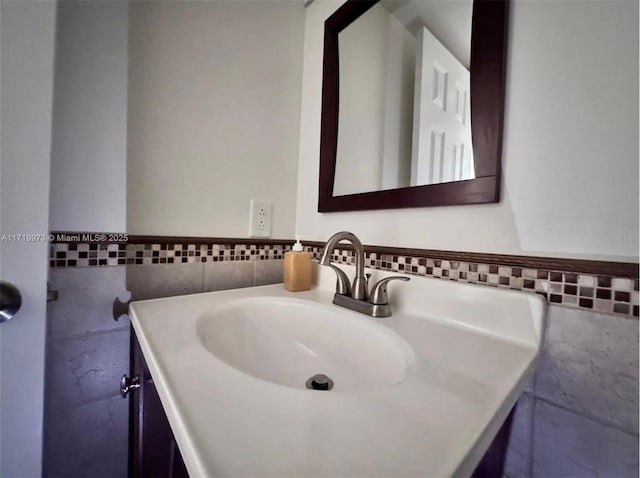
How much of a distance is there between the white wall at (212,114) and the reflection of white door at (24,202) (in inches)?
8.6

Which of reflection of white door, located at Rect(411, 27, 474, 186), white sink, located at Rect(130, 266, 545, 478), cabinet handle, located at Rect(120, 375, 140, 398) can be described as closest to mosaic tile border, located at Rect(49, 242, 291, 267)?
white sink, located at Rect(130, 266, 545, 478)

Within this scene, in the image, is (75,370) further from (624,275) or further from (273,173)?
(624,275)

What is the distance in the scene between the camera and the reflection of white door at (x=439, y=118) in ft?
1.87

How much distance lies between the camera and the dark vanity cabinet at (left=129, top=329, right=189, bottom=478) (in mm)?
365

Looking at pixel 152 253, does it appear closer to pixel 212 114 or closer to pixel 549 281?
pixel 212 114

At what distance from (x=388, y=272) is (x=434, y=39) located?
0.63 m

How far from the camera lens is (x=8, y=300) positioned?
→ 15.8 inches

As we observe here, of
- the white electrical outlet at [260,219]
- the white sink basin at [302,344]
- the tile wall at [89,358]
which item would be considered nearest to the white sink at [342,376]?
the white sink basin at [302,344]

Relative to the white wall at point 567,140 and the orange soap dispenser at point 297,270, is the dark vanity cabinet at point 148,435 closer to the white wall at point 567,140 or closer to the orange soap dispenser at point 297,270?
the orange soap dispenser at point 297,270

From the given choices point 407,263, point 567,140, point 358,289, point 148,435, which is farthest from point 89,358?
point 567,140

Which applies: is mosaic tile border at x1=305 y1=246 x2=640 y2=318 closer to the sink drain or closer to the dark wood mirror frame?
the dark wood mirror frame

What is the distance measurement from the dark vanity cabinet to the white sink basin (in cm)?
12

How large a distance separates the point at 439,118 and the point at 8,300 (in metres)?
0.94

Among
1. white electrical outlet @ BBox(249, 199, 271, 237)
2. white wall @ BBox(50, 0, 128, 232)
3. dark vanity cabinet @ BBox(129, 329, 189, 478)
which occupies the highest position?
white wall @ BBox(50, 0, 128, 232)
